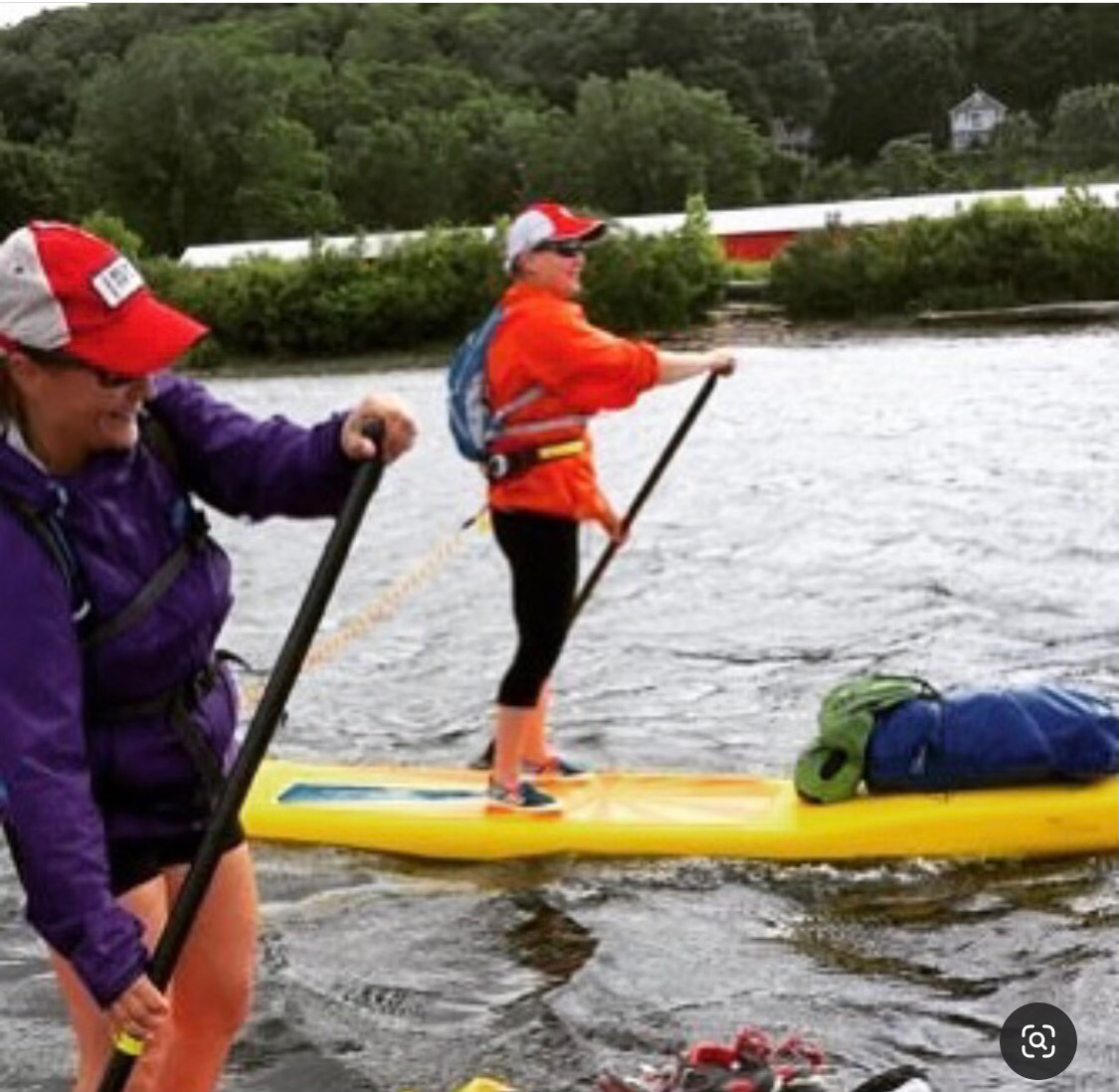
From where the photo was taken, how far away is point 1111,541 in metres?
14.1

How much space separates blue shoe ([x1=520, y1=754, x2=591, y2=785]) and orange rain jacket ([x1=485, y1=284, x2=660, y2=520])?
1219 mm

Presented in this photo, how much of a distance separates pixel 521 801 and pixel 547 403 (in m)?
1.53

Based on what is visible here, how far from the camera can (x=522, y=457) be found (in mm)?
7027

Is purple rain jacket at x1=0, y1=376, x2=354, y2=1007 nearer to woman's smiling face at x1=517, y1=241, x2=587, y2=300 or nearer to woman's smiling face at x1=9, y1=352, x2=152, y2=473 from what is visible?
woman's smiling face at x1=9, y1=352, x2=152, y2=473

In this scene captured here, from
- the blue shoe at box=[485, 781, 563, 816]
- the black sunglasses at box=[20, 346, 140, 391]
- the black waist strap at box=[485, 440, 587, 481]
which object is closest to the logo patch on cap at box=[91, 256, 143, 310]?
the black sunglasses at box=[20, 346, 140, 391]

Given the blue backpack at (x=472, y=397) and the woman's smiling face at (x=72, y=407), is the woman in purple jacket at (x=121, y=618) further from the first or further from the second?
the blue backpack at (x=472, y=397)

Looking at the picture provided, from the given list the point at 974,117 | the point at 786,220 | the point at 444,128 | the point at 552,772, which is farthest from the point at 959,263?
the point at 974,117

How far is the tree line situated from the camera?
2975 inches

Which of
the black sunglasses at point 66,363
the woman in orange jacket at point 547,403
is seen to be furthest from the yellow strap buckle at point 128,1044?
the woman in orange jacket at point 547,403

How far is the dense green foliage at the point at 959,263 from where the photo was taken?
35562 mm

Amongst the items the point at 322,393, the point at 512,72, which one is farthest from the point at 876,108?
the point at 322,393

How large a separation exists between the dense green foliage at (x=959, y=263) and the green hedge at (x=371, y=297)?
108 inches

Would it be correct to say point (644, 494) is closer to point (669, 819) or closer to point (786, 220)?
point (669, 819)

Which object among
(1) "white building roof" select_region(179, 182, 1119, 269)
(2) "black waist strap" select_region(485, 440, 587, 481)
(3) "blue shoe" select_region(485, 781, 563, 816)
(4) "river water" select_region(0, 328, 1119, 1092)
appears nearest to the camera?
(4) "river water" select_region(0, 328, 1119, 1092)
